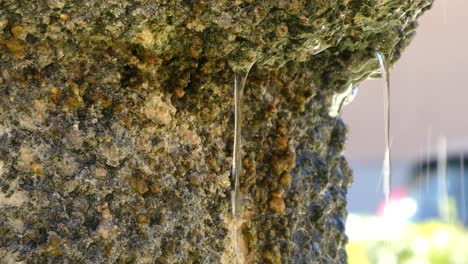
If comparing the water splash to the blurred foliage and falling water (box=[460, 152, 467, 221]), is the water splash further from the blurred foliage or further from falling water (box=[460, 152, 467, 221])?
falling water (box=[460, 152, 467, 221])

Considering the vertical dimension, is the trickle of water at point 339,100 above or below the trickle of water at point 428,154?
below

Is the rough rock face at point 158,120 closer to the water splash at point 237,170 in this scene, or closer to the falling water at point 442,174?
the water splash at point 237,170

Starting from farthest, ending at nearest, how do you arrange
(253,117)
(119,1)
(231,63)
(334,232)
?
(334,232) < (253,117) < (231,63) < (119,1)

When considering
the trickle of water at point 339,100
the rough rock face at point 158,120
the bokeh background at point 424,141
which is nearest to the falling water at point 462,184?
the bokeh background at point 424,141

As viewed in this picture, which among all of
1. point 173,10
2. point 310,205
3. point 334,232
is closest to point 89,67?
point 173,10

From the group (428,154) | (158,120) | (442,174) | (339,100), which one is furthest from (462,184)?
(158,120)

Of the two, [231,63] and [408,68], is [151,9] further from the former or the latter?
[408,68]

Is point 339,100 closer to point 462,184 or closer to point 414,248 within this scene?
point 414,248
